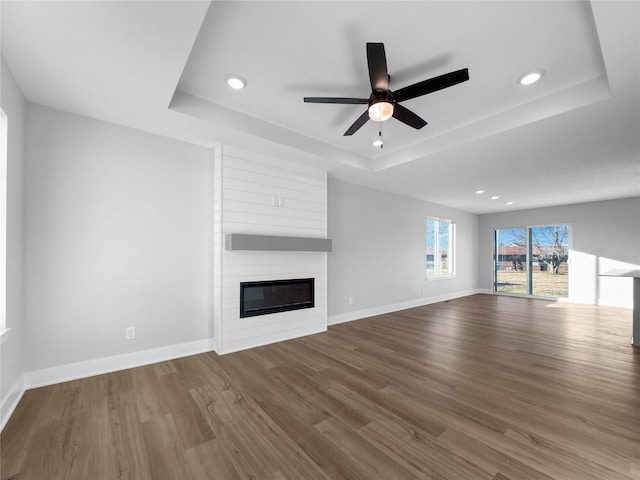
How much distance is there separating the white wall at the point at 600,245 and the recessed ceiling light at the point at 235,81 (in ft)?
27.5

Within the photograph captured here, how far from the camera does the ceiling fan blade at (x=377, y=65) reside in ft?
5.46

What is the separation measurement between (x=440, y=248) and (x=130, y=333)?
23.1 ft

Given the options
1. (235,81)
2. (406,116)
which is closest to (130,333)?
(235,81)

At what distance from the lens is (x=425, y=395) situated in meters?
2.23

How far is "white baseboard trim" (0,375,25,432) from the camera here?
1.84 m

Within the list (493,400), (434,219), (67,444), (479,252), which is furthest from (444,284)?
(67,444)

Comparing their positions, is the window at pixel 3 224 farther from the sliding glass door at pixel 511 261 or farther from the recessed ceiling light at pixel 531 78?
the sliding glass door at pixel 511 261

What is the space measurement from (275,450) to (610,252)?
8.50 m

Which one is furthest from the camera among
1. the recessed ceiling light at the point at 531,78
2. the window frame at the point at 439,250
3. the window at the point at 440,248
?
the window at the point at 440,248

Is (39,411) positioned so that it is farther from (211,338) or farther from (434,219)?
(434,219)

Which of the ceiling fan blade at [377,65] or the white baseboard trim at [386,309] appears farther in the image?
the white baseboard trim at [386,309]

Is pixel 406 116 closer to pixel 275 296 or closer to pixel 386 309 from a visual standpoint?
pixel 275 296

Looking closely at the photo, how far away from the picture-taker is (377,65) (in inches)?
71.7

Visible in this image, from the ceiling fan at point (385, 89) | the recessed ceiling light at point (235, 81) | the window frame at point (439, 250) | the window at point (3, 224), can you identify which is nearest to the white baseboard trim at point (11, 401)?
the window at point (3, 224)
